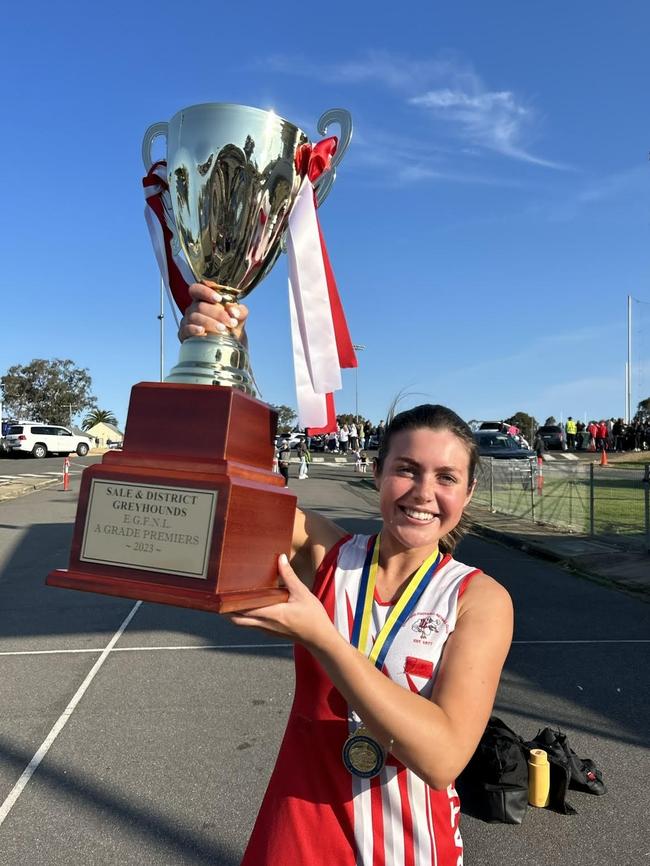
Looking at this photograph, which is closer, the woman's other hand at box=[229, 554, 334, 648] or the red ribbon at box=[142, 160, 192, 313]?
the woman's other hand at box=[229, 554, 334, 648]

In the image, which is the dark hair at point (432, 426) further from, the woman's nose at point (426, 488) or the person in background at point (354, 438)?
the person in background at point (354, 438)

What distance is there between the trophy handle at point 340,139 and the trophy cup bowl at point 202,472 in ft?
0.85

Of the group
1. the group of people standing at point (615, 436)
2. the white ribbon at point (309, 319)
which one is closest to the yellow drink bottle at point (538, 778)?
the white ribbon at point (309, 319)

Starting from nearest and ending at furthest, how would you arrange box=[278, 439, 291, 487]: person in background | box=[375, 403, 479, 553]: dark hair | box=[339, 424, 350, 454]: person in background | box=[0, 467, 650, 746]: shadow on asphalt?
box=[375, 403, 479, 553]: dark hair → box=[0, 467, 650, 746]: shadow on asphalt → box=[278, 439, 291, 487]: person in background → box=[339, 424, 350, 454]: person in background

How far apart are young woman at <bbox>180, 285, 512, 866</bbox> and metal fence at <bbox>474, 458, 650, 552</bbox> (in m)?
9.01

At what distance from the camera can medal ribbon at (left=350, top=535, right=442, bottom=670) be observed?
138cm

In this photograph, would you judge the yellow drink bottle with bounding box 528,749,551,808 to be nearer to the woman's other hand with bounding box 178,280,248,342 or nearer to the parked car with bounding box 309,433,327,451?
the woman's other hand with bounding box 178,280,248,342

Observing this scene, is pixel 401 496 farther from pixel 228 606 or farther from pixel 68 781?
pixel 68 781

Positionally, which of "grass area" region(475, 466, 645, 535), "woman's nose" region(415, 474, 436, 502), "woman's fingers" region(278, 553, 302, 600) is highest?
"woman's nose" region(415, 474, 436, 502)

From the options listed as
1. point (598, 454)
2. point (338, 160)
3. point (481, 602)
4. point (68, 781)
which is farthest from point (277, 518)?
point (598, 454)

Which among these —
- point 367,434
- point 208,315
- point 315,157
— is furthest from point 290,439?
point 208,315

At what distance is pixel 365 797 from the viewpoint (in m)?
1.38

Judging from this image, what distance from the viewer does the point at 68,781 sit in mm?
3564

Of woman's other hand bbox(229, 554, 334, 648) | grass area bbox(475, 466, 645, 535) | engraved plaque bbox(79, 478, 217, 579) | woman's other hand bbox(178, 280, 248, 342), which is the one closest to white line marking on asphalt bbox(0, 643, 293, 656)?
woman's other hand bbox(178, 280, 248, 342)
